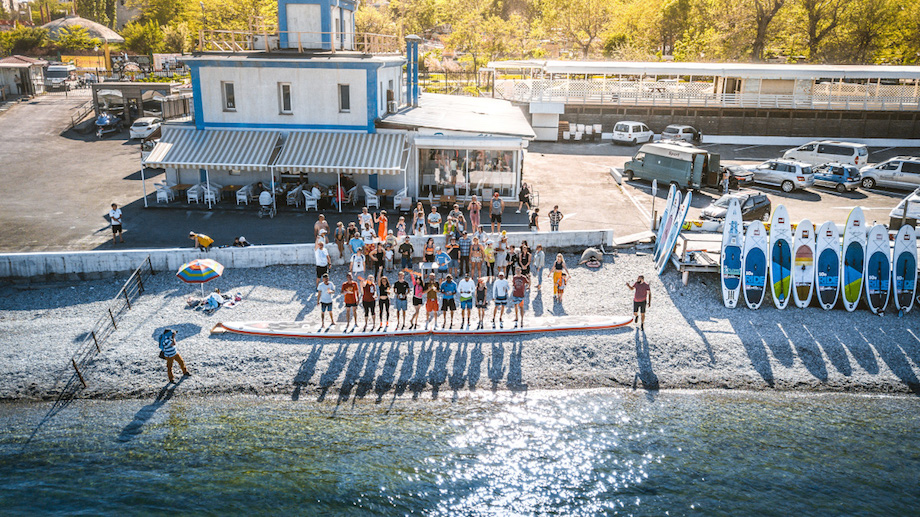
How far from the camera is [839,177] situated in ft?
95.7

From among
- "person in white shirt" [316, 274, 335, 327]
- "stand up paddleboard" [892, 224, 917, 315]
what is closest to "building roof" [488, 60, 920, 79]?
"stand up paddleboard" [892, 224, 917, 315]

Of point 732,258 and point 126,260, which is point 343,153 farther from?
point 732,258

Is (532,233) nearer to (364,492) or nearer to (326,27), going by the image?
(364,492)

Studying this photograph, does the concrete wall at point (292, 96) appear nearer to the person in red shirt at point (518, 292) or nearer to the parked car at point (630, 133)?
the person in red shirt at point (518, 292)

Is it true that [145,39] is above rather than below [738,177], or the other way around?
above

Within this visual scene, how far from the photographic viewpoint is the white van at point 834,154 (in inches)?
1299

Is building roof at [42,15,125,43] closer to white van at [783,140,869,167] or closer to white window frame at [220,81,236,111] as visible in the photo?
white window frame at [220,81,236,111]

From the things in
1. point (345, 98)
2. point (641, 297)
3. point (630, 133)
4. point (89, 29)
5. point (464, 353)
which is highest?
point (89, 29)

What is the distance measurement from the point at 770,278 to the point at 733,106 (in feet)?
85.8

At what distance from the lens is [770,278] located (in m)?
18.7

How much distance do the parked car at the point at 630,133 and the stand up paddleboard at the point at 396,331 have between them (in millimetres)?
24910

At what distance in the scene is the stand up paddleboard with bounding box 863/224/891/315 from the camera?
1814 cm

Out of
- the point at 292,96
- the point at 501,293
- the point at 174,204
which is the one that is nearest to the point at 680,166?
the point at 501,293

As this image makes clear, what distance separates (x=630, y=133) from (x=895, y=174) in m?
14.0
